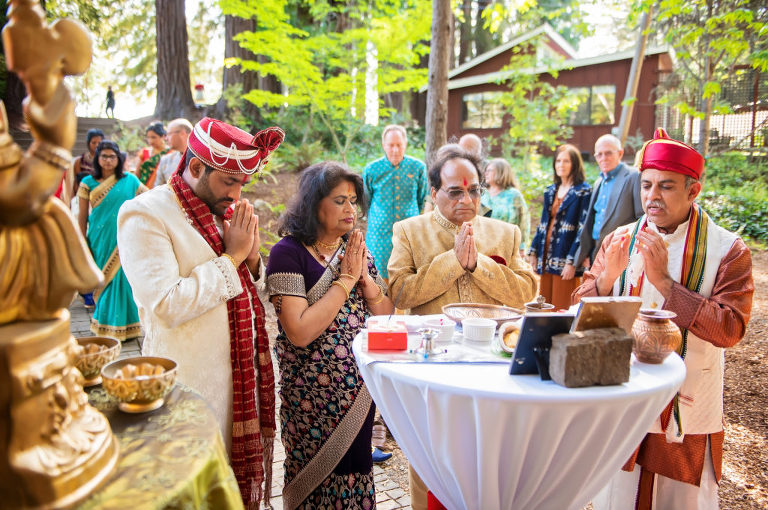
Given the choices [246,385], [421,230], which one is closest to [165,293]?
[246,385]

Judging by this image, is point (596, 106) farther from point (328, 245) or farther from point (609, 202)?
point (328, 245)

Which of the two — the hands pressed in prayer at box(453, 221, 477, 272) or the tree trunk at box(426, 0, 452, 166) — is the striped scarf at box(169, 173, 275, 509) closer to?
the hands pressed in prayer at box(453, 221, 477, 272)

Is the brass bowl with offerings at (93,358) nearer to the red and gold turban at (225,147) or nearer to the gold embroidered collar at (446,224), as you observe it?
the red and gold turban at (225,147)

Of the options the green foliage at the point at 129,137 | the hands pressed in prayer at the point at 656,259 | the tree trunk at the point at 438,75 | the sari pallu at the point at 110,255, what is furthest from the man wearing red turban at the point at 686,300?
the green foliage at the point at 129,137

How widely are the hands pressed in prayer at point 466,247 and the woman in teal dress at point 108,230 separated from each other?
13.3 ft

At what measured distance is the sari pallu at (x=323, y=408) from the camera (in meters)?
2.61

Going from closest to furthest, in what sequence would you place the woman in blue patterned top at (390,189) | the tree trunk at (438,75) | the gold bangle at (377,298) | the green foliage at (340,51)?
the gold bangle at (377,298) → the woman in blue patterned top at (390,189) → the tree trunk at (438,75) → the green foliage at (340,51)

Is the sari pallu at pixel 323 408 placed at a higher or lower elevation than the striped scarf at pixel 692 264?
lower

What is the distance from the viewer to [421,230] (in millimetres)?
3180

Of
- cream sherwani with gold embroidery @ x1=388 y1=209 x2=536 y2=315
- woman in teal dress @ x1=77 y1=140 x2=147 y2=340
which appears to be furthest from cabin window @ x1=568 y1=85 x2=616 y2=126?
cream sherwani with gold embroidery @ x1=388 y1=209 x2=536 y2=315

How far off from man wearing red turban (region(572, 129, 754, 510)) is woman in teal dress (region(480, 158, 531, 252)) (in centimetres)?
359

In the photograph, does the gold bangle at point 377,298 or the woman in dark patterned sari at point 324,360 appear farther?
the gold bangle at point 377,298

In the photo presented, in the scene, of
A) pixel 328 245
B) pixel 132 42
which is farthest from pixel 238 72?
pixel 328 245

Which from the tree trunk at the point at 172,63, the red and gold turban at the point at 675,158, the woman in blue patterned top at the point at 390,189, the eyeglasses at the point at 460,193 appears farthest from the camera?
the tree trunk at the point at 172,63
